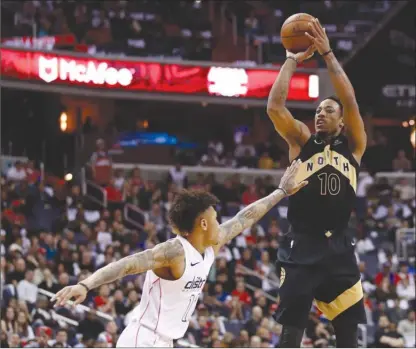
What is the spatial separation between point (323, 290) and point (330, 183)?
776mm

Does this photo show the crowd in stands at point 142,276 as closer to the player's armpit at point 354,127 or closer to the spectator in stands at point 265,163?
the spectator in stands at point 265,163

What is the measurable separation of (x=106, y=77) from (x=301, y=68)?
14.6 ft

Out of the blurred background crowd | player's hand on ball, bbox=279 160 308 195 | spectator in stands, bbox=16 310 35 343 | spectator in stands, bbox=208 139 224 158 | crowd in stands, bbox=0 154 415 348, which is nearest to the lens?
player's hand on ball, bbox=279 160 308 195

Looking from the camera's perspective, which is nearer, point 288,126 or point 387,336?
point 288,126

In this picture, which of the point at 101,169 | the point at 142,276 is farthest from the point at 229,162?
the point at 142,276

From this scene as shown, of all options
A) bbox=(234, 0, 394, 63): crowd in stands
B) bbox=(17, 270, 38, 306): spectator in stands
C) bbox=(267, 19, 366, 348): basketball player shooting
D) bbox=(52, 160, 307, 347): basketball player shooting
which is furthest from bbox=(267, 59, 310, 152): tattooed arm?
bbox=(234, 0, 394, 63): crowd in stands

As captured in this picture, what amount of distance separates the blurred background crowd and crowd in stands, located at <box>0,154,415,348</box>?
0.03 m

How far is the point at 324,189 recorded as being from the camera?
310 inches

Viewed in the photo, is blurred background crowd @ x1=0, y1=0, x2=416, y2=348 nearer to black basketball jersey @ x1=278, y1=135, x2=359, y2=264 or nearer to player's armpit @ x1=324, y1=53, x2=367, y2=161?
black basketball jersey @ x1=278, y1=135, x2=359, y2=264

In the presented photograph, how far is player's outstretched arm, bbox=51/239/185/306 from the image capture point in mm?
6004

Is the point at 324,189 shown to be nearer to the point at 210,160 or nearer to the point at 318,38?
the point at 318,38

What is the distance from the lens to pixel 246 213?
7.58 meters

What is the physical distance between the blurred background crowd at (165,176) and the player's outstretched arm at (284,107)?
7.57 metres

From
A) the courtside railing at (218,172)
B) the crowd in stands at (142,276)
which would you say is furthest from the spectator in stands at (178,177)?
the courtside railing at (218,172)
